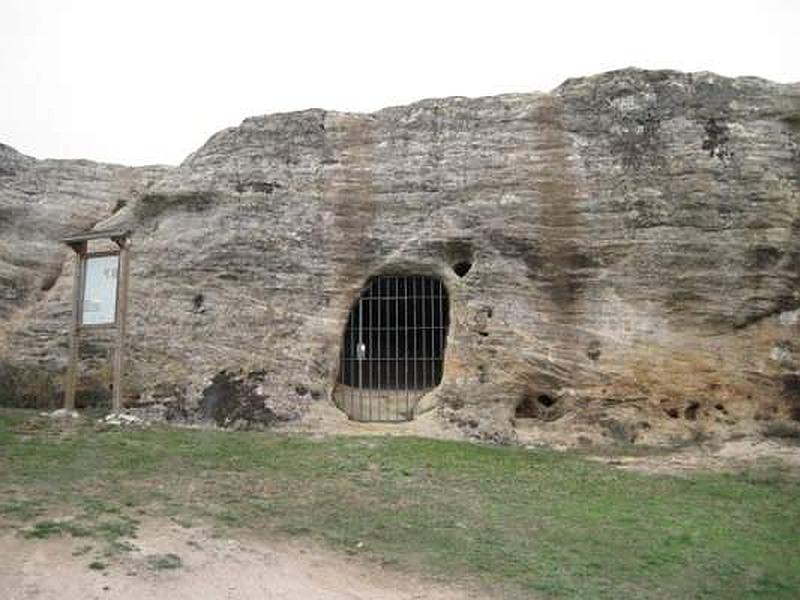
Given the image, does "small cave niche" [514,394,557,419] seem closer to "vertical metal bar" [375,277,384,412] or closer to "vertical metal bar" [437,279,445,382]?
"vertical metal bar" [437,279,445,382]

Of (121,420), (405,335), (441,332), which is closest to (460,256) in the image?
(441,332)

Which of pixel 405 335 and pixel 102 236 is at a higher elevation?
pixel 102 236

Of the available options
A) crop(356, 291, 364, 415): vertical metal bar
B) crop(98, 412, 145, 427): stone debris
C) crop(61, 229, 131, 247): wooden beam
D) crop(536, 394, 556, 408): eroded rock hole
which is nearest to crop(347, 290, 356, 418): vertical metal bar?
crop(356, 291, 364, 415): vertical metal bar

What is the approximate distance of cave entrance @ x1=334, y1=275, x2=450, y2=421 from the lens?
52.5 feet

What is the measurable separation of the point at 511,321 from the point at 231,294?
15.7 feet

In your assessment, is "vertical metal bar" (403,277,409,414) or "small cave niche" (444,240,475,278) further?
"vertical metal bar" (403,277,409,414)

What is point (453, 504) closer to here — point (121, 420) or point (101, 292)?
point (121, 420)

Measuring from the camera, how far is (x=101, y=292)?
1345cm

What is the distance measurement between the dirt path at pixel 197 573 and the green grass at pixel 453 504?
35cm

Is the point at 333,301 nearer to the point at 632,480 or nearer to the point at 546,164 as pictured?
the point at 546,164

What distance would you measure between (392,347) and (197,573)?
1077cm

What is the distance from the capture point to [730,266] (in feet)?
49.6

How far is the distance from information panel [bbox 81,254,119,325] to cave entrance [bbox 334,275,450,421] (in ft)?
13.9

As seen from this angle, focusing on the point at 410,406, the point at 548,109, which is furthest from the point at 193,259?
the point at 548,109
